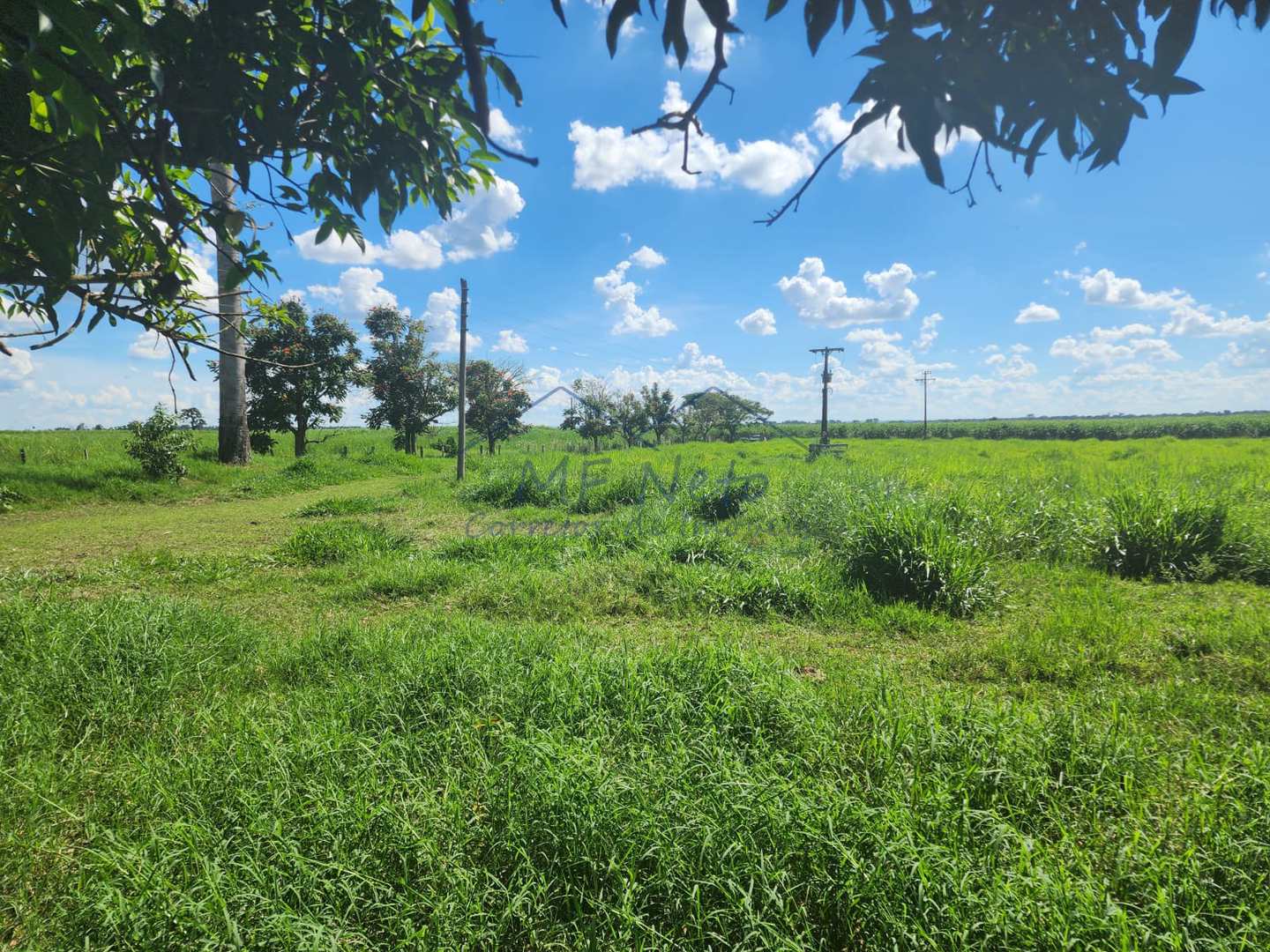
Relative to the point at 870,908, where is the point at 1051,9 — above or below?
above

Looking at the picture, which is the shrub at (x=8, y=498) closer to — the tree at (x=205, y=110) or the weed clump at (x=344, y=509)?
the weed clump at (x=344, y=509)

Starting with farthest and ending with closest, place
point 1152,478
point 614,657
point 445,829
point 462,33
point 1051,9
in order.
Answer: point 1152,478, point 614,657, point 445,829, point 1051,9, point 462,33

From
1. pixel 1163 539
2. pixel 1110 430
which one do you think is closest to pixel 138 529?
pixel 1163 539

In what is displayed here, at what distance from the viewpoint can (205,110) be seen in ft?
4.86

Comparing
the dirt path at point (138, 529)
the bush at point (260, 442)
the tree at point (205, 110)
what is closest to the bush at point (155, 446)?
the dirt path at point (138, 529)

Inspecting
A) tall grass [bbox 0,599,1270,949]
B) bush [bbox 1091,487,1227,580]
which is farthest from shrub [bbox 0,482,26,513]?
bush [bbox 1091,487,1227,580]

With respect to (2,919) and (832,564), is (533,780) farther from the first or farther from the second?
(832,564)

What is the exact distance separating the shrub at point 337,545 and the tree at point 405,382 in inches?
853

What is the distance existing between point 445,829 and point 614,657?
156 centimetres

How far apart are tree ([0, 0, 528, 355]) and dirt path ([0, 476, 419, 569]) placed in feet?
20.7

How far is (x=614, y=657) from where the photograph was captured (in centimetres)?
342

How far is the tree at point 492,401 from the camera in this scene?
3400 cm

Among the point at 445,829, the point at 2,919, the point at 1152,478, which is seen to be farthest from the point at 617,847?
the point at 1152,478

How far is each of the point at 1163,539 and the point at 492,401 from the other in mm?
31965
